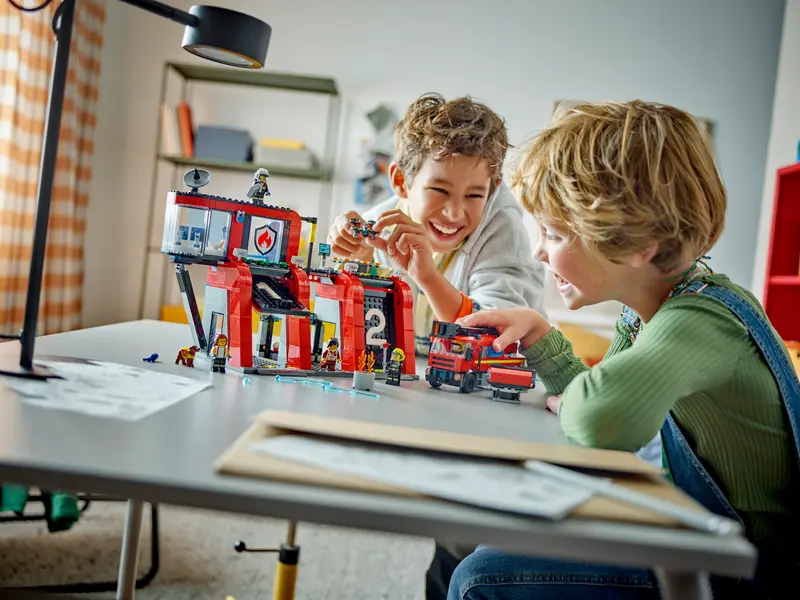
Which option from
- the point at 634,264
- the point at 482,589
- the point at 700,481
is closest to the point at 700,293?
the point at 634,264

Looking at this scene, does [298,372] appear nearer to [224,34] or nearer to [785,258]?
[224,34]

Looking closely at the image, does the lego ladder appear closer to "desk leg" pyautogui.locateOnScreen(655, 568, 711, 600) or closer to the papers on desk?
the papers on desk

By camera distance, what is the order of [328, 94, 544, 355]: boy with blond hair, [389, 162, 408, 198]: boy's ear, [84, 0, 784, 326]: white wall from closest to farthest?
[328, 94, 544, 355]: boy with blond hair < [389, 162, 408, 198]: boy's ear < [84, 0, 784, 326]: white wall

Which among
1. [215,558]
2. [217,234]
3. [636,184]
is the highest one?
[636,184]

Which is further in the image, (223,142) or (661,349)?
(223,142)

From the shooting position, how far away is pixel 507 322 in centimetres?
108

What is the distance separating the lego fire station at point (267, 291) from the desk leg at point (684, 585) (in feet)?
2.04

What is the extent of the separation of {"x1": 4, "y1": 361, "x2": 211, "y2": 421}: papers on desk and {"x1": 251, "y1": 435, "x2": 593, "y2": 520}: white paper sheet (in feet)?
0.56

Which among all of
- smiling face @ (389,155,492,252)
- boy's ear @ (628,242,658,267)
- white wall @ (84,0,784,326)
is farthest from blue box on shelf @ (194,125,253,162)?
boy's ear @ (628,242,658,267)

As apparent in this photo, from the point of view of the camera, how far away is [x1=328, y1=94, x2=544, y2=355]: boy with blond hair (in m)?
1.42

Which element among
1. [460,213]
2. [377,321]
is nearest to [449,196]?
[460,213]

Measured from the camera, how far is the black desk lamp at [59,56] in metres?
0.77

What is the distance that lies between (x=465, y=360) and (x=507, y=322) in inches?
3.3

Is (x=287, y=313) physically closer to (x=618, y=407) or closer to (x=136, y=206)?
(x=618, y=407)
